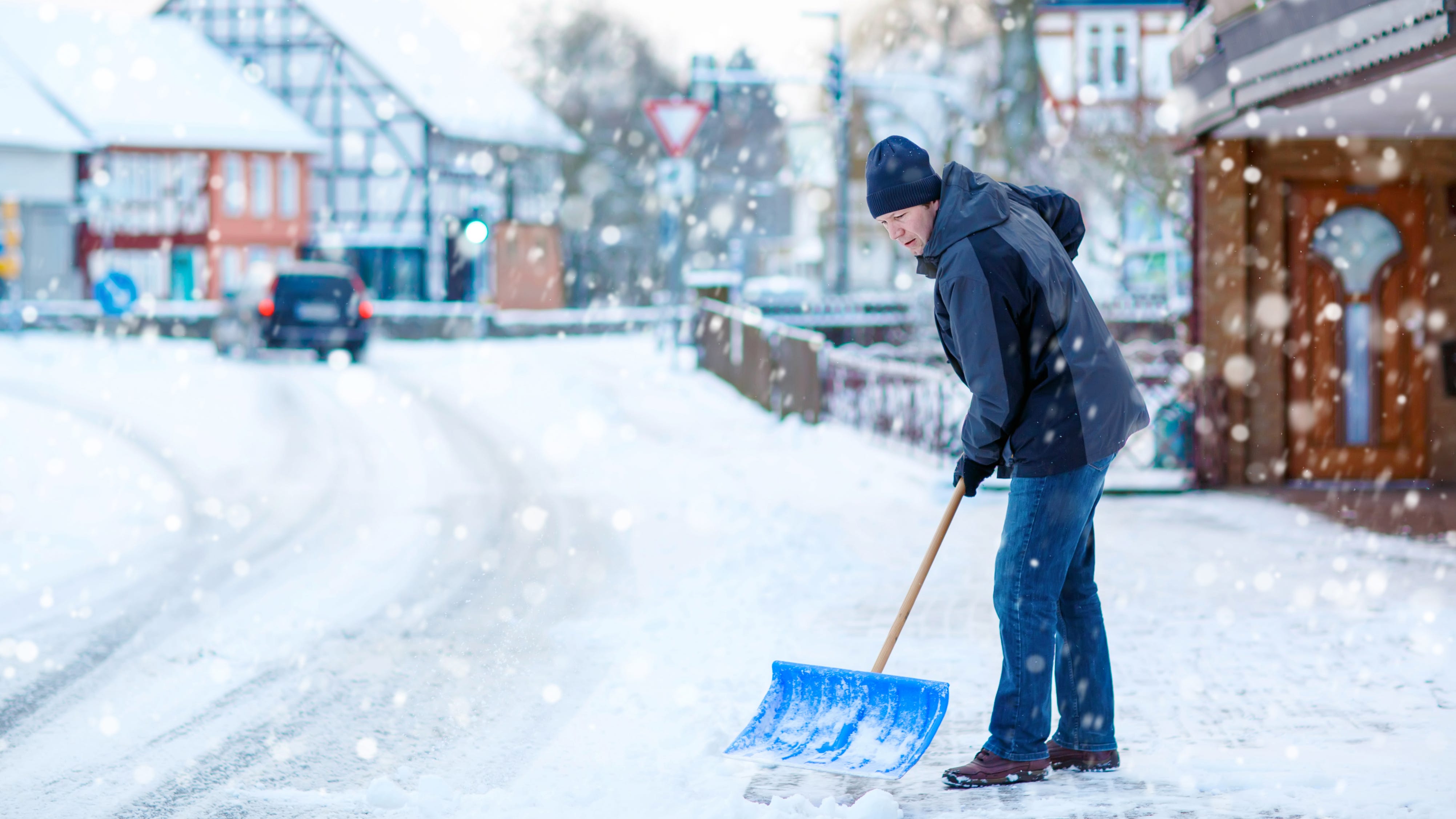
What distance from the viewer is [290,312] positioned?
24.2m

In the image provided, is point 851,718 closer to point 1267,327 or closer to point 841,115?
point 1267,327

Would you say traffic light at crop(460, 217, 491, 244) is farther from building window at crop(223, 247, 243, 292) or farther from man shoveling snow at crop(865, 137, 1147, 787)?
man shoveling snow at crop(865, 137, 1147, 787)

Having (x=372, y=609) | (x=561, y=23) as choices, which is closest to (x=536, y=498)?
(x=372, y=609)

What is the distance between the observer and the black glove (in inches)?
167

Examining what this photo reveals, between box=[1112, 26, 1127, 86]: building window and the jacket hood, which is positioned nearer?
the jacket hood

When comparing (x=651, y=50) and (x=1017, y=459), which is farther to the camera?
(x=651, y=50)

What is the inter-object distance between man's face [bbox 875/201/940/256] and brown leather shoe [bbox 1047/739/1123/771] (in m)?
1.52

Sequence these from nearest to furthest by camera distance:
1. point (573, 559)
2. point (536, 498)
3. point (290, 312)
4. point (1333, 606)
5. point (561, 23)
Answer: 1. point (1333, 606)
2. point (573, 559)
3. point (536, 498)
4. point (290, 312)
5. point (561, 23)

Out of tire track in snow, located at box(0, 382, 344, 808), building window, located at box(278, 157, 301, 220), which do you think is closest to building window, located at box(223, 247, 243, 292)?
building window, located at box(278, 157, 301, 220)

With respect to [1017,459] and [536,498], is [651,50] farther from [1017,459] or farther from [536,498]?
[1017,459]

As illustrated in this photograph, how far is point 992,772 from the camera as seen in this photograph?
437 centimetres

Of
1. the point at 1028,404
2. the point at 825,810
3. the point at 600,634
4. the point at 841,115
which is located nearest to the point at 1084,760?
the point at 825,810

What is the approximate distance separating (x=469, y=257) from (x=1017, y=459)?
141 feet

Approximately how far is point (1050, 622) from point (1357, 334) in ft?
25.8
